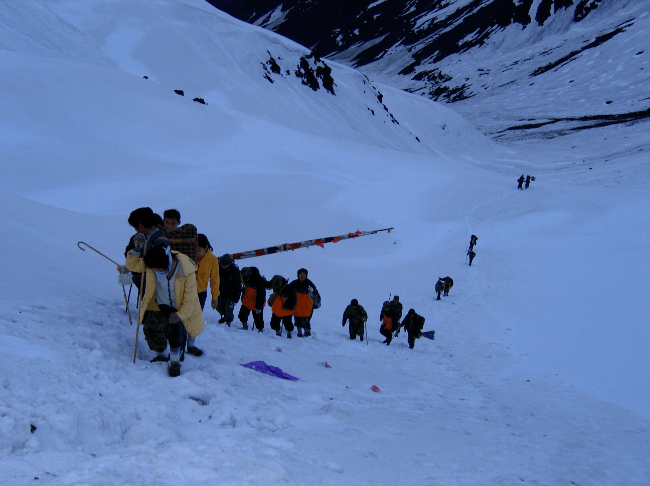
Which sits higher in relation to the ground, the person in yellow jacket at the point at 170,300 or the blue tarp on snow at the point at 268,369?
the person in yellow jacket at the point at 170,300

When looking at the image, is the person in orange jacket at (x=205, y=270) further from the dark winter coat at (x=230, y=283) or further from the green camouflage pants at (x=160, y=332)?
Result: the green camouflage pants at (x=160, y=332)

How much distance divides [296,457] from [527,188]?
26067 mm

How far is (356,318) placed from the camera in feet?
25.4

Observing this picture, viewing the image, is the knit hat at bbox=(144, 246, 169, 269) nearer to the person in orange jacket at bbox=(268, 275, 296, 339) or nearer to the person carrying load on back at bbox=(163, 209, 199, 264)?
the person carrying load on back at bbox=(163, 209, 199, 264)

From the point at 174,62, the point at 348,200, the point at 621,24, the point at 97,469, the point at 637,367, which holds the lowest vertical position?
the point at 97,469

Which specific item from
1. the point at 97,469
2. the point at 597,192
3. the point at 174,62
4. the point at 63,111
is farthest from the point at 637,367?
the point at 174,62

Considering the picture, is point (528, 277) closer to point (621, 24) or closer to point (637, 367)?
point (637, 367)

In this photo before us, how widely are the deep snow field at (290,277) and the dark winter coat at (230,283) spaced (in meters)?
0.56

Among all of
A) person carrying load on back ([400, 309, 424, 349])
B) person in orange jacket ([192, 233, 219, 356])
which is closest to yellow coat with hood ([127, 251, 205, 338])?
person in orange jacket ([192, 233, 219, 356])

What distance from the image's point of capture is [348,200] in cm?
1730

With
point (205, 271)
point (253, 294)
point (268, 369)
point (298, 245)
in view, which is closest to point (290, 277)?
point (298, 245)

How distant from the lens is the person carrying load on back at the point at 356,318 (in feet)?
25.2

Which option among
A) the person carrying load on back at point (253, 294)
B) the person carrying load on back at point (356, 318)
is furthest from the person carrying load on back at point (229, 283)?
the person carrying load on back at point (356, 318)

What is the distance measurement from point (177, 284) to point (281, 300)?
3.10m
